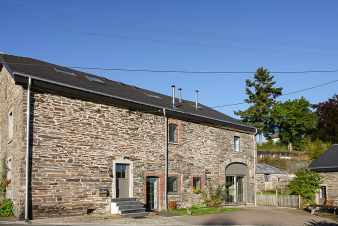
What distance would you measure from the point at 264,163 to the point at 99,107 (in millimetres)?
32228

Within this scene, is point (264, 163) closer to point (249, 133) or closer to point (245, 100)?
point (245, 100)

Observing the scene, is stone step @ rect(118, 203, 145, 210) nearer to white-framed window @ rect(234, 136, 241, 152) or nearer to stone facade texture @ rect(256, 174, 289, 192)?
white-framed window @ rect(234, 136, 241, 152)

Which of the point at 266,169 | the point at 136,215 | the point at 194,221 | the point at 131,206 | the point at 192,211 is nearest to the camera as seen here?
the point at 194,221

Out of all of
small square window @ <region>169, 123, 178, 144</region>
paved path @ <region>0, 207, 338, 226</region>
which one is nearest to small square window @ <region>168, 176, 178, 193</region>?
small square window @ <region>169, 123, 178, 144</region>

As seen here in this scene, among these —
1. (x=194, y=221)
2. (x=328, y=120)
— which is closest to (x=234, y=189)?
(x=194, y=221)

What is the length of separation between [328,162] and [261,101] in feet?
95.2

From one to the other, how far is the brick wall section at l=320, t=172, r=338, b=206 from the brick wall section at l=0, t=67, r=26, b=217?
2181 centimetres

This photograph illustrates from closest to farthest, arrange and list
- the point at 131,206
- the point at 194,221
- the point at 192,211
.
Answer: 1. the point at 194,221
2. the point at 131,206
3. the point at 192,211

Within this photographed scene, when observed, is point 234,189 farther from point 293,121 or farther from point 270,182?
point 293,121

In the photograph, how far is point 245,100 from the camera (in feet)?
204

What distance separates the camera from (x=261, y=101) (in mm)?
61094

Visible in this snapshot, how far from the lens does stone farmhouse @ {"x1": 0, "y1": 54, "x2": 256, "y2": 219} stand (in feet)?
59.0

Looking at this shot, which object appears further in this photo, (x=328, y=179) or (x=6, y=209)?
(x=328, y=179)

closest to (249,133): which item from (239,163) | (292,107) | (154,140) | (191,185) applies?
(239,163)
